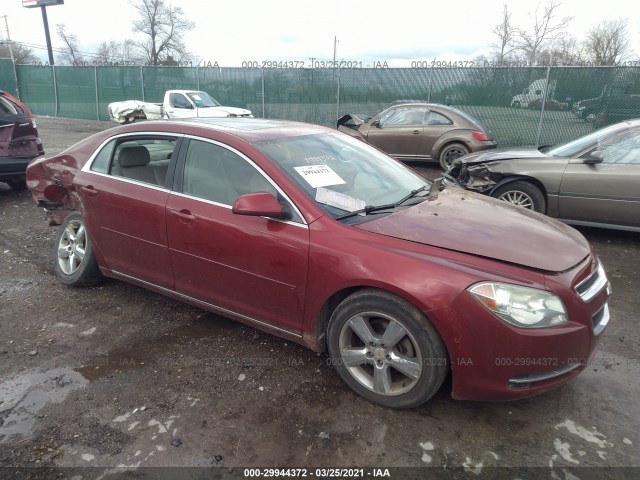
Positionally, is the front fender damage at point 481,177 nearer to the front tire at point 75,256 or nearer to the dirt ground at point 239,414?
the dirt ground at point 239,414

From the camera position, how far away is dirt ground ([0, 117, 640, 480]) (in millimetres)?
2367

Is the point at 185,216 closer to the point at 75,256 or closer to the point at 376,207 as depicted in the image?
the point at 376,207

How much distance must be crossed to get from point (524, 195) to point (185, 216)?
14.9 ft

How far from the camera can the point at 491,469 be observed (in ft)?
7.63

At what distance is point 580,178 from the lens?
563cm

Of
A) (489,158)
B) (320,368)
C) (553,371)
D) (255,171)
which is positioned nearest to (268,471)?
(320,368)

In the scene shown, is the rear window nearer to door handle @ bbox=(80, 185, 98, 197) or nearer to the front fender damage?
door handle @ bbox=(80, 185, 98, 197)

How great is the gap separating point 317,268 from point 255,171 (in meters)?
0.82

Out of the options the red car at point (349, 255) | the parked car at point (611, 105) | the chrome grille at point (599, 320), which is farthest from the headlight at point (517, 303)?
the parked car at point (611, 105)

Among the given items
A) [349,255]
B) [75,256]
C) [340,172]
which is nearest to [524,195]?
[340,172]

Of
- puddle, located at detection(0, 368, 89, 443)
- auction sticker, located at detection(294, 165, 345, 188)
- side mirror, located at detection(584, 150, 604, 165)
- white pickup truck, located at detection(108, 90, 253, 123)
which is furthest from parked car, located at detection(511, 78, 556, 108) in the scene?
puddle, located at detection(0, 368, 89, 443)

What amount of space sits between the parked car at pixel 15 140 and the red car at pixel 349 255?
394 centimetres

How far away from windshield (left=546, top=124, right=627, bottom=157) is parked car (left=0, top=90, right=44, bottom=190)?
7778mm

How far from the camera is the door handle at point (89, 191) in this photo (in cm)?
388
